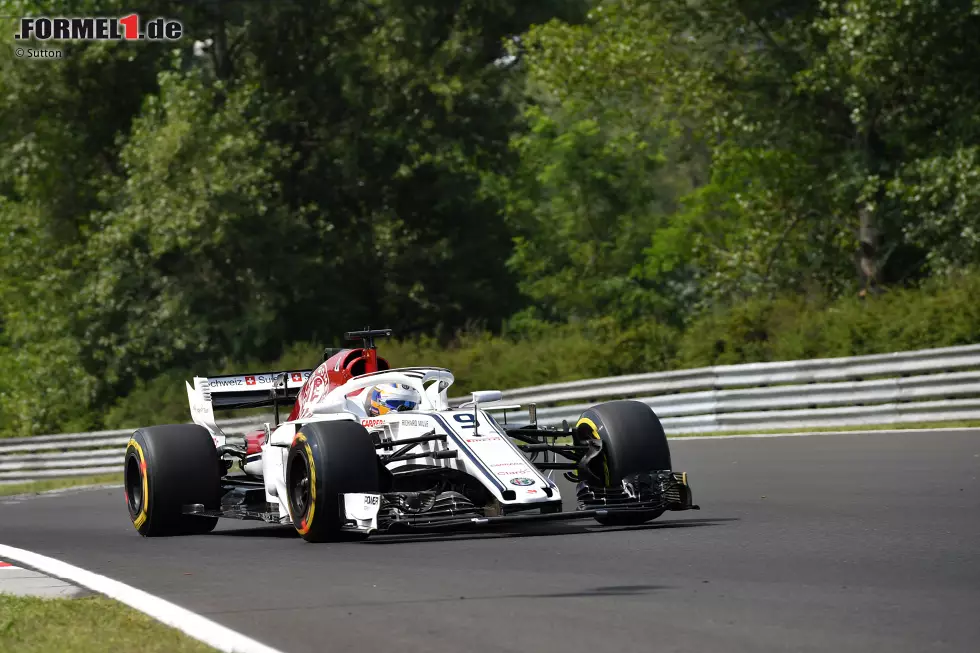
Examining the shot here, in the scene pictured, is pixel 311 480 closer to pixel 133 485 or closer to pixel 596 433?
pixel 596 433

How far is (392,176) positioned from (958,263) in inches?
656

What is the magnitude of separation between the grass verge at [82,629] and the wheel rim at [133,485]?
5.07m

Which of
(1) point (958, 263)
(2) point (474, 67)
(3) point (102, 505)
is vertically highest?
(2) point (474, 67)

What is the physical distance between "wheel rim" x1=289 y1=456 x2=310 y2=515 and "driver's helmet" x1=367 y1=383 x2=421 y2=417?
926 millimetres

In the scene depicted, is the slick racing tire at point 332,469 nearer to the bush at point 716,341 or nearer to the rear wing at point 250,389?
the rear wing at point 250,389

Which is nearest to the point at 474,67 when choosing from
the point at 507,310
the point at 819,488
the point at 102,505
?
the point at 507,310

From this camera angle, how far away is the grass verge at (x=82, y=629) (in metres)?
7.11

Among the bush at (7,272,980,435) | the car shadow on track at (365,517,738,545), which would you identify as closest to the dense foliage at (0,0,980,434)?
the bush at (7,272,980,435)

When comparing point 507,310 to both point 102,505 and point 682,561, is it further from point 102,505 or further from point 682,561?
point 682,561

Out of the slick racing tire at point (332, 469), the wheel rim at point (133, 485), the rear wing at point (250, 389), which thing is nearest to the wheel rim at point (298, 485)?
the slick racing tire at point (332, 469)

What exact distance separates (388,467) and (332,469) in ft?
4.65

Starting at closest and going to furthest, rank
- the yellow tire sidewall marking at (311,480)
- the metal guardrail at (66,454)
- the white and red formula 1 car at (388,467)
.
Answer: the white and red formula 1 car at (388,467) → the yellow tire sidewall marking at (311,480) → the metal guardrail at (66,454)

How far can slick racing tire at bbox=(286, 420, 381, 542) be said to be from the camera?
37.0ft

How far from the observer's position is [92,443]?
30.8 metres
